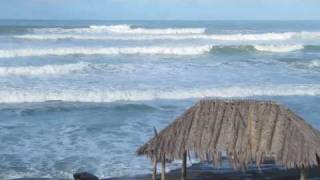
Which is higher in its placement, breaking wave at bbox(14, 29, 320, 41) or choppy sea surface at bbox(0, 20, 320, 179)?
breaking wave at bbox(14, 29, 320, 41)

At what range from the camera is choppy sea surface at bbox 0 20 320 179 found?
13.4 meters

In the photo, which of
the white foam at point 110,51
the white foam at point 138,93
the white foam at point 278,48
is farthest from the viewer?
the white foam at point 278,48

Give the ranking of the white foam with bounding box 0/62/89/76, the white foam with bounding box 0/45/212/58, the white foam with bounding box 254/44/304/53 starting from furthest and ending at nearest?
the white foam with bounding box 254/44/304/53
the white foam with bounding box 0/45/212/58
the white foam with bounding box 0/62/89/76

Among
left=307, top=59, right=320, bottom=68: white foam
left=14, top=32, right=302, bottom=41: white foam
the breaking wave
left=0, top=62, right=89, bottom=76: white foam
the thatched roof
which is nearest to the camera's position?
the thatched roof

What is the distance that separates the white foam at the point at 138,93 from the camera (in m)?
20.9

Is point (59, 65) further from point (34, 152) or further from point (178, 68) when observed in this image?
point (34, 152)

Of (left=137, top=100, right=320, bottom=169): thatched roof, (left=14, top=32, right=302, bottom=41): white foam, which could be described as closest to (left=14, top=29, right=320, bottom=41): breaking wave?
(left=14, top=32, right=302, bottom=41): white foam

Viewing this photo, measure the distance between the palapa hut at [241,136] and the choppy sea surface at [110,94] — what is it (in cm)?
319

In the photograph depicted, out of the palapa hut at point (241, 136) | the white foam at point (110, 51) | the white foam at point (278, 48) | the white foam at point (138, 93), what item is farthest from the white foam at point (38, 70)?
the palapa hut at point (241, 136)

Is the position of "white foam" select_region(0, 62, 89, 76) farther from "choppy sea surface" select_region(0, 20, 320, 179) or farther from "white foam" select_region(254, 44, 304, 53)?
"white foam" select_region(254, 44, 304, 53)

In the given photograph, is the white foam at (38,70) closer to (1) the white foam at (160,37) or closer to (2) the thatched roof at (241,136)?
(2) the thatched roof at (241,136)

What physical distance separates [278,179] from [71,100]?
434 inches

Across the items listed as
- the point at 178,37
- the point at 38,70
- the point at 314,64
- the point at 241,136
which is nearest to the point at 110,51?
the point at 38,70

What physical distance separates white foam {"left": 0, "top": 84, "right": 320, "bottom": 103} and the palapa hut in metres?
11.8
